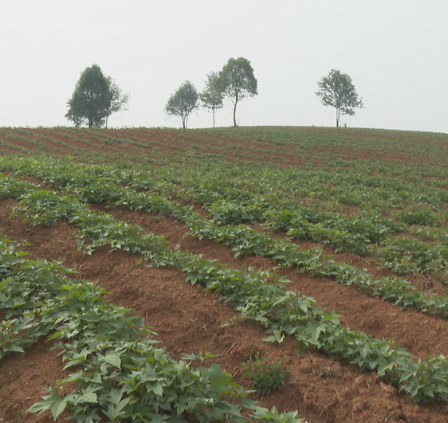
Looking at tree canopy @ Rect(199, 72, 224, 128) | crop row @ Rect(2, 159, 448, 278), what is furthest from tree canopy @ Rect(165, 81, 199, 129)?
crop row @ Rect(2, 159, 448, 278)

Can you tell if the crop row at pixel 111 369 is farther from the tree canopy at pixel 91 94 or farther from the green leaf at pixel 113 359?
the tree canopy at pixel 91 94

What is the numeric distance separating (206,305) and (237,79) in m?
44.0

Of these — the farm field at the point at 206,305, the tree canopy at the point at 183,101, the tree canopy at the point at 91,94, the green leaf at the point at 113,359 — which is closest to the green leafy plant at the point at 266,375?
the farm field at the point at 206,305

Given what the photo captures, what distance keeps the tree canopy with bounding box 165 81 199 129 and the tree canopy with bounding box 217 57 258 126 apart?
13.4 metres

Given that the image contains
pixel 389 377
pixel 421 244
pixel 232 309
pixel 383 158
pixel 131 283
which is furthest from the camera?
pixel 383 158

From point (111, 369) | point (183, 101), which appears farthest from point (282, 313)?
point (183, 101)

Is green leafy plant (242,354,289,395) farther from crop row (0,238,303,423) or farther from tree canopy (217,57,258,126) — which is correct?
tree canopy (217,57,258,126)

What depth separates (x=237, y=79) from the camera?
44406mm

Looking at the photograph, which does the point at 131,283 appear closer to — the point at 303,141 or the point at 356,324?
the point at 356,324

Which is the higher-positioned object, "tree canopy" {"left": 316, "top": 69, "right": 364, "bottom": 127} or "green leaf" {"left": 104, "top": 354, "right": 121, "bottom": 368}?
"tree canopy" {"left": 316, "top": 69, "right": 364, "bottom": 127}

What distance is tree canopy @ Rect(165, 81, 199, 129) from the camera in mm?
57156

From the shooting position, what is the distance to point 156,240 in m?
5.39

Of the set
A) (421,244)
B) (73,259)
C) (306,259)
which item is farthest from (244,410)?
(421,244)

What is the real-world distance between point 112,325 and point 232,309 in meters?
1.43
